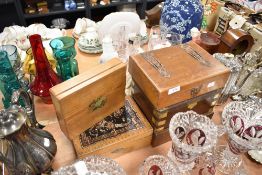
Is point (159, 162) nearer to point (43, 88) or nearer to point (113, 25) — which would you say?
point (43, 88)

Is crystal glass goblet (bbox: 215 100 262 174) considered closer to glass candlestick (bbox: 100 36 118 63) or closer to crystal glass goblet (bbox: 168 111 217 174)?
crystal glass goblet (bbox: 168 111 217 174)

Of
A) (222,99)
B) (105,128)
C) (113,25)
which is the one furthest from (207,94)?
(113,25)

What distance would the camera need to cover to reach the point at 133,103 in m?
0.72

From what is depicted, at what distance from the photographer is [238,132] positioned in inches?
23.2

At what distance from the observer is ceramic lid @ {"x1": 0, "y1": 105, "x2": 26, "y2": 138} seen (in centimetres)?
44

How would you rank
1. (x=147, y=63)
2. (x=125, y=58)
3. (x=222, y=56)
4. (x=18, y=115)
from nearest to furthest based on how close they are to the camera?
(x=18, y=115) → (x=147, y=63) → (x=222, y=56) → (x=125, y=58)

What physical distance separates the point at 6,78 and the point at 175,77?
504mm

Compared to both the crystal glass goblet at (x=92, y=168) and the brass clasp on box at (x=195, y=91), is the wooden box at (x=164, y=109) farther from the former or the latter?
the crystal glass goblet at (x=92, y=168)

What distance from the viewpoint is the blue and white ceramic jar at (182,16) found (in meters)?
0.95

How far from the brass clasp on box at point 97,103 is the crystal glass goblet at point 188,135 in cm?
19

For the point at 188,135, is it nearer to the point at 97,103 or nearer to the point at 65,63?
the point at 97,103

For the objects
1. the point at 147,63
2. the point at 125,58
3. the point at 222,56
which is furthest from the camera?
the point at 125,58

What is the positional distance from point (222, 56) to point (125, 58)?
360mm

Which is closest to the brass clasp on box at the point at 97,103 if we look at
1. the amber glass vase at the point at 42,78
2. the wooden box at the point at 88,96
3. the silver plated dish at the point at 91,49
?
the wooden box at the point at 88,96
